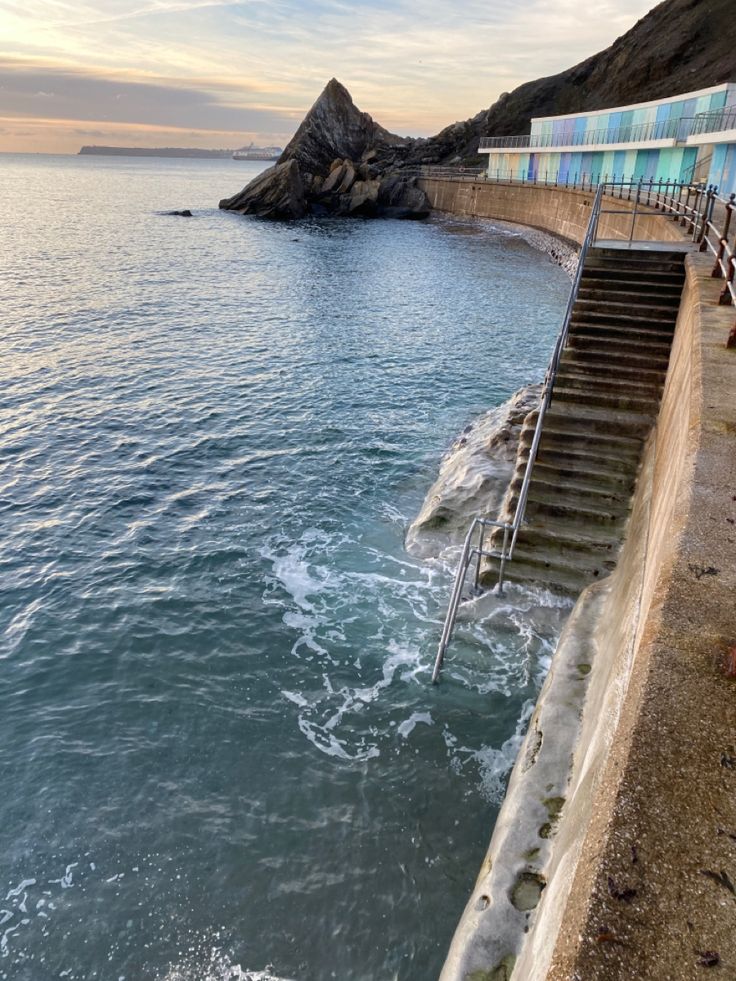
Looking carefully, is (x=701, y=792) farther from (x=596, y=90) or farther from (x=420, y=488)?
(x=596, y=90)

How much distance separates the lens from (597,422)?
36.7 feet

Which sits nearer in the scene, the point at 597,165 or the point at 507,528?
the point at 507,528

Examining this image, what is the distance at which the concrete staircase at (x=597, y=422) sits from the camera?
10156mm

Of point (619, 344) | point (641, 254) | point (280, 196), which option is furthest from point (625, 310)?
point (280, 196)

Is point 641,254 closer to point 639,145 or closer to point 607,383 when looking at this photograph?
point 607,383

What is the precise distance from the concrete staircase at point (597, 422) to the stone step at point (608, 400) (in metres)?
0.02

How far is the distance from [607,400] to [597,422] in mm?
683

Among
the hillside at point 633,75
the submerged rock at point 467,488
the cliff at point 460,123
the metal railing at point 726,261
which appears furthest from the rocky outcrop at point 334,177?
the submerged rock at point 467,488

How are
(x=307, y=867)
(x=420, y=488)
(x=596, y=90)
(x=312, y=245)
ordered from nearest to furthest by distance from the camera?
1. (x=307, y=867)
2. (x=420, y=488)
3. (x=312, y=245)
4. (x=596, y=90)

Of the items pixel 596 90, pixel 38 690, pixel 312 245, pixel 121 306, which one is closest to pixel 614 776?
pixel 38 690

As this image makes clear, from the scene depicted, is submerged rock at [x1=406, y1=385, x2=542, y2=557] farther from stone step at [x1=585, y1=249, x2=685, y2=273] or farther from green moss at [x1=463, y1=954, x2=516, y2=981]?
green moss at [x1=463, y1=954, x2=516, y2=981]

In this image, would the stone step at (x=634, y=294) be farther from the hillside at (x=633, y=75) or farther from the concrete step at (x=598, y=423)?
the hillside at (x=633, y=75)

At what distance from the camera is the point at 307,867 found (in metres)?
6.58

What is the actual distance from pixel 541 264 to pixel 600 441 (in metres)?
38.6
